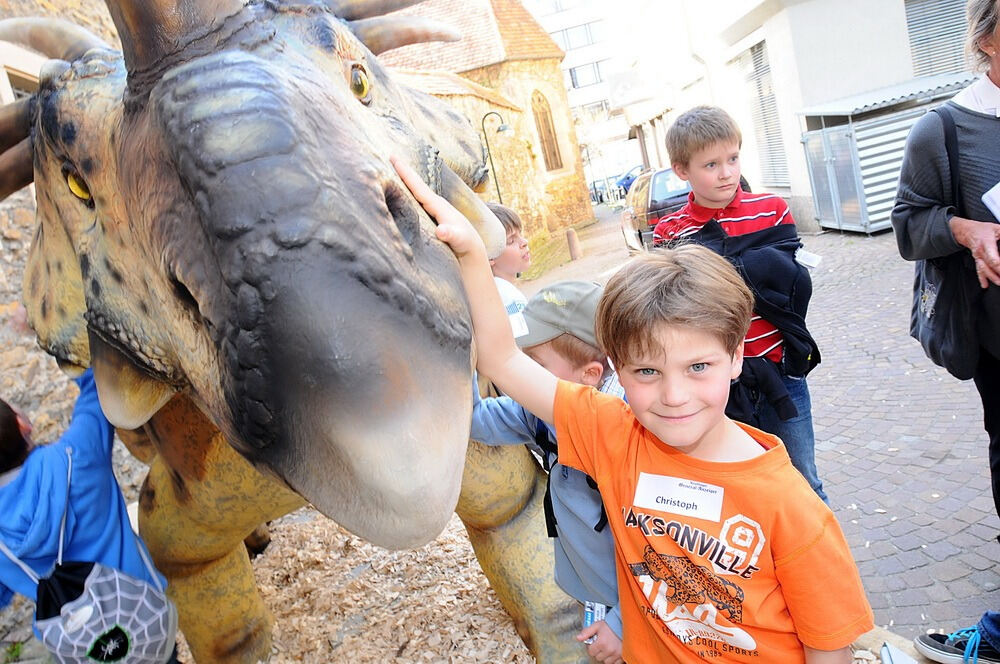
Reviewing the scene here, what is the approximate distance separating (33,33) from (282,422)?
131 centimetres

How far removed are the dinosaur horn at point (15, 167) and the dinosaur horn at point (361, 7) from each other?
0.73 metres

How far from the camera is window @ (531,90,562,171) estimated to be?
90.3 feet

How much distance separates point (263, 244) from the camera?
→ 0.92 m

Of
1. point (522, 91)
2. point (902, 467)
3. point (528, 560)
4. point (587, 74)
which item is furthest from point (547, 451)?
point (587, 74)

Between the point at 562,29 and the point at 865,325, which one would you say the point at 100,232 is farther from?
the point at 562,29

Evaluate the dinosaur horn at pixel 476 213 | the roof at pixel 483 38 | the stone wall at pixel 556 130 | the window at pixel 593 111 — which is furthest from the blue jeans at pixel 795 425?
the window at pixel 593 111

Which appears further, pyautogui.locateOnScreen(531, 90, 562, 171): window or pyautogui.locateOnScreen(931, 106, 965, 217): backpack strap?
pyautogui.locateOnScreen(531, 90, 562, 171): window

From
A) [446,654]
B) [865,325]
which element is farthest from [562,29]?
[446,654]

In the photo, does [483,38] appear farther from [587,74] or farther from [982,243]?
[587,74]

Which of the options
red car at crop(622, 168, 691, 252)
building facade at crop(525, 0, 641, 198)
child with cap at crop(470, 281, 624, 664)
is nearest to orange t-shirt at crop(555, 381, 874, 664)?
child with cap at crop(470, 281, 624, 664)

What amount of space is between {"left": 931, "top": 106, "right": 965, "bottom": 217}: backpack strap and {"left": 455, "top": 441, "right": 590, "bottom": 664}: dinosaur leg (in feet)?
5.12

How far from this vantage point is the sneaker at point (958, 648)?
91.0 inches

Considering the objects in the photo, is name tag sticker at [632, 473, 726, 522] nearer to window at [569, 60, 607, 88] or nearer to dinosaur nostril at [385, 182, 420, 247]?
dinosaur nostril at [385, 182, 420, 247]

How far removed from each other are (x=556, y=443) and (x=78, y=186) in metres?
1.25
